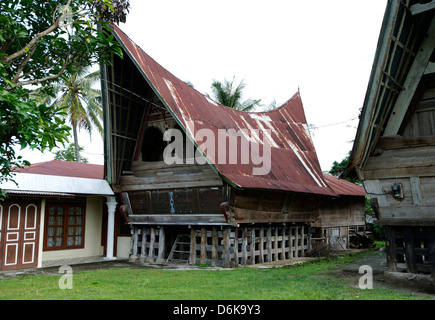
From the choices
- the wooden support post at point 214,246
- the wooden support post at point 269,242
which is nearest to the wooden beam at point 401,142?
the wooden support post at point 214,246

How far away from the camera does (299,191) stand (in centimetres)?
1481

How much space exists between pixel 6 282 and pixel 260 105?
103 feet

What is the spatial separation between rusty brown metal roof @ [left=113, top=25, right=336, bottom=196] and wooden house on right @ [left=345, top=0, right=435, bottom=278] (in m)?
4.04

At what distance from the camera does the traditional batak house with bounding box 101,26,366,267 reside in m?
13.2

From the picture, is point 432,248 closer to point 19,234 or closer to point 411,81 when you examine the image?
point 411,81

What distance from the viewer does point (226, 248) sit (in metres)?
13.1

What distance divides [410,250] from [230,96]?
98.0 feet

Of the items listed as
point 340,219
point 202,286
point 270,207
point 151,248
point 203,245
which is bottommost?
point 202,286

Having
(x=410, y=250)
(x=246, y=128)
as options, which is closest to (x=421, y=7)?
(x=410, y=250)

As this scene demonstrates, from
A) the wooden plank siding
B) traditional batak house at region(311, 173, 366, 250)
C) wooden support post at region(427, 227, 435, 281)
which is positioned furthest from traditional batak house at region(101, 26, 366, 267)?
wooden support post at region(427, 227, 435, 281)

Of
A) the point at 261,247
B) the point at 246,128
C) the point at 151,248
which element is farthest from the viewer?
the point at 246,128

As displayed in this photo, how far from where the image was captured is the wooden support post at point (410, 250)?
9.20 metres

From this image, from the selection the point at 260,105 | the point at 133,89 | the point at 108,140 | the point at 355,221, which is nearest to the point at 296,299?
the point at 108,140

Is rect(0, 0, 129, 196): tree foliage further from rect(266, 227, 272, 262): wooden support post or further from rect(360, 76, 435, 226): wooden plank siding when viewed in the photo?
rect(266, 227, 272, 262): wooden support post
